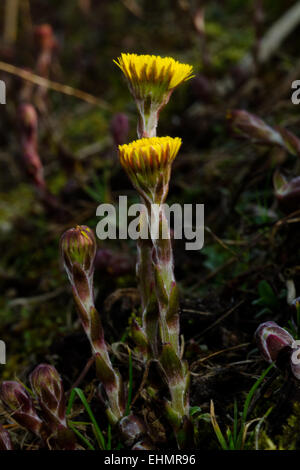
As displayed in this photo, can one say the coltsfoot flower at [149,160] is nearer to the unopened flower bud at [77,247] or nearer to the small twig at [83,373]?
the unopened flower bud at [77,247]

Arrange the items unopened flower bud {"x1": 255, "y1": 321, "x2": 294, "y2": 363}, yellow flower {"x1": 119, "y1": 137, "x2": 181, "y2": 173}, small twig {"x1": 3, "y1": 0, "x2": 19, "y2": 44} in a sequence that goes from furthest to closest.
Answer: small twig {"x1": 3, "y1": 0, "x2": 19, "y2": 44} → unopened flower bud {"x1": 255, "y1": 321, "x2": 294, "y2": 363} → yellow flower {"x1": 119, "y1": 137, "x2": 181, "y2": 173}

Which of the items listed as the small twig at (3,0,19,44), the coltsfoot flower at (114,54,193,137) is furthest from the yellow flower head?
the small twig at (3,0,19,44)

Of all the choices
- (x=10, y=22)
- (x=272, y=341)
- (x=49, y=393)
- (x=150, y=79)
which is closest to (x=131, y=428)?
(x=49, y=393)

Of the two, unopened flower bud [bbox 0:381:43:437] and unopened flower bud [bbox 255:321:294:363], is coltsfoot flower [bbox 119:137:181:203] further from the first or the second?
unopened flower bud [bbox 0:381:43:437]

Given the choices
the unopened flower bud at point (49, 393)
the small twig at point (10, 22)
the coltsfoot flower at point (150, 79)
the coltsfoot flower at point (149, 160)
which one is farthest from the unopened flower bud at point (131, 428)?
the small twig at point (10, 22)

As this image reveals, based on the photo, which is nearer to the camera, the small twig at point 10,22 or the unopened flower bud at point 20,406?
the unopened flower bud at point 20,406

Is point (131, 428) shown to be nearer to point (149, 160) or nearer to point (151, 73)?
point (149, 160)

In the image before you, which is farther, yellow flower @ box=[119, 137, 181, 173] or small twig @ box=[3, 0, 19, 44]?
small twig @ box=[3, 0, 19, 44]
